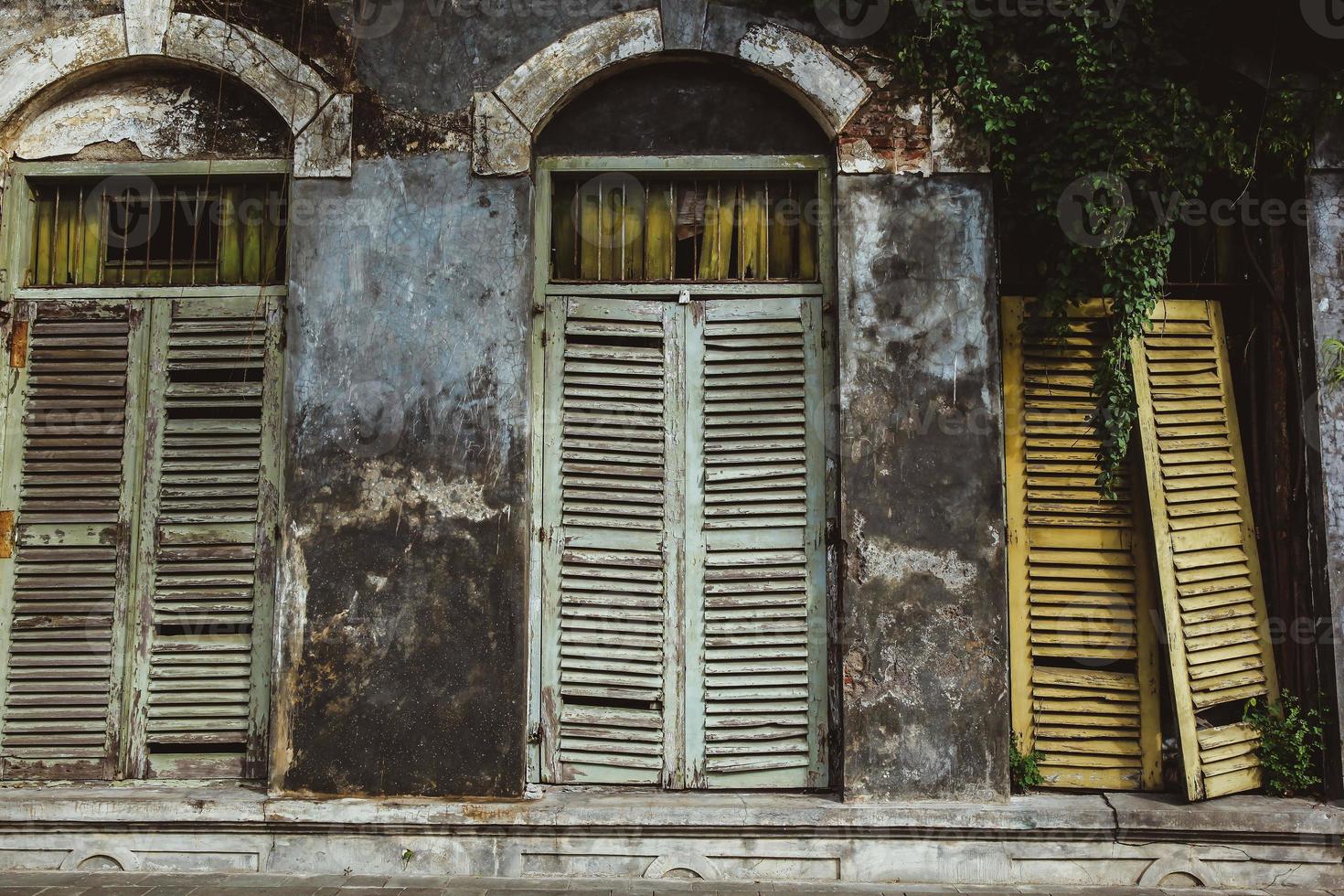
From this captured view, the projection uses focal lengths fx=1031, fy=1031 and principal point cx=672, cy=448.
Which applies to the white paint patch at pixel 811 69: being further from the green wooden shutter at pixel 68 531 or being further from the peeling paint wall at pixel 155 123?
the green wooden shutter at pixel 68 531

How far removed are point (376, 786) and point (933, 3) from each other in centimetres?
452

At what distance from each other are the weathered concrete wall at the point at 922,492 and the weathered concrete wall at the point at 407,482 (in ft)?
5.20

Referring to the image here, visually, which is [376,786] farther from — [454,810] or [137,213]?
[137,213]

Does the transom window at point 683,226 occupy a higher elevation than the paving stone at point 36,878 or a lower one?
higher

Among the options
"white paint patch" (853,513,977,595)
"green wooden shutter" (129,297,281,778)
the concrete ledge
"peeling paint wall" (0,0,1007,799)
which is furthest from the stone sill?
"white paint patch" (853,513,977,595)

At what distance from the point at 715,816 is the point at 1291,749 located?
2746mm

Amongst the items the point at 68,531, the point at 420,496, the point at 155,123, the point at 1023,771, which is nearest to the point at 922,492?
the point at 1023,771

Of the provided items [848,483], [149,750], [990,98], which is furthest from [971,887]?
[149,750]

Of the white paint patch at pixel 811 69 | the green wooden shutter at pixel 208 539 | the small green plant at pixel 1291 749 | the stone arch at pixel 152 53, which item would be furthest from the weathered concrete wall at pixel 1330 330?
the green wooden shutter at pixel 208 539

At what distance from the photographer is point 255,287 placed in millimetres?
→ 5242

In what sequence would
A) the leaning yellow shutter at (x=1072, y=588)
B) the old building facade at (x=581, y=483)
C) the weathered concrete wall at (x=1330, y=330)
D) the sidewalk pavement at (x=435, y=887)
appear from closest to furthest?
1. the sidewalk pavement at (x=435, y=887)
2. the old building facade at (x=581, y=483)
3. the weathered concrete wall at (x=1330, y=330)
4. the leaning yellow shutter at (x=1072, y=588)

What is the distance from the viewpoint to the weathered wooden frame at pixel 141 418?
503 cm

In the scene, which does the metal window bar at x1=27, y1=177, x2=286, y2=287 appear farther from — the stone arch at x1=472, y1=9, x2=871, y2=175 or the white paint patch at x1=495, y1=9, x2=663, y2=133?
the white paint patch at x1=495, y1=9, x2=663, y2=133

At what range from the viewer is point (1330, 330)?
16.3 ft
